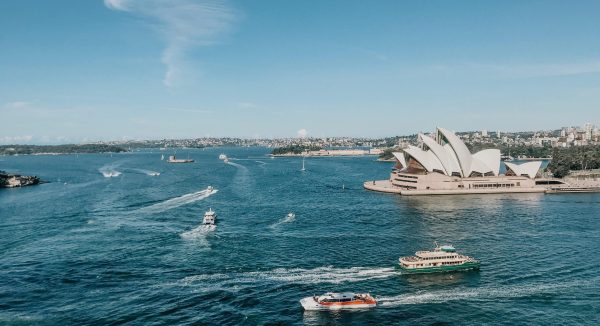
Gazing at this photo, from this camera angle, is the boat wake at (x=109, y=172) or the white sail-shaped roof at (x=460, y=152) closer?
the white sail-shaped roof at (x=460, y=152)

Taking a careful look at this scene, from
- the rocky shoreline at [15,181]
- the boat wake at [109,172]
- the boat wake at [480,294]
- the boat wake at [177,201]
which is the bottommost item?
the boat wake at [480,294]

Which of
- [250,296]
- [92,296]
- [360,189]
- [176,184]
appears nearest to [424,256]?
[250,296]

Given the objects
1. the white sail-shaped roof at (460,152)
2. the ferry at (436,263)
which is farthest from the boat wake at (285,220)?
the white sail-shaped roof at (460,152)

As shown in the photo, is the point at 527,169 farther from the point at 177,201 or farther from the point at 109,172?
the point at 109,172

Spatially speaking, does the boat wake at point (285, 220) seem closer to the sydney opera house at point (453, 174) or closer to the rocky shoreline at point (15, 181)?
the sydney opera house at point (453, 174)

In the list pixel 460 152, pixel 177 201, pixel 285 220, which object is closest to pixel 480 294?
pixel 285 220

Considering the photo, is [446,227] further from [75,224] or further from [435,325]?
[75,224]

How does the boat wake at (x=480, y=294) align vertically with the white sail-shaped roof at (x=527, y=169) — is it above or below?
below
